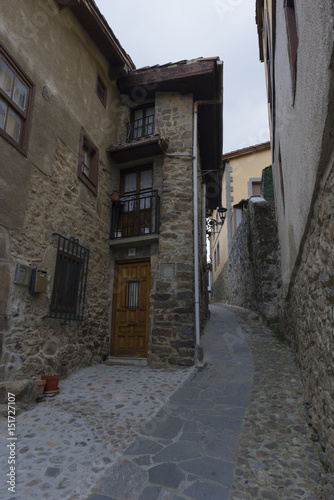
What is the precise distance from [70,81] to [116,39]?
202cm

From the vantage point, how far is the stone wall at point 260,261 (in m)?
7.86

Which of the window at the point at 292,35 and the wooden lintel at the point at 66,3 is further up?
the wooden lintel at the point at 66,3

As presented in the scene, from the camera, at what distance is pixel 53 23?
17.4ft

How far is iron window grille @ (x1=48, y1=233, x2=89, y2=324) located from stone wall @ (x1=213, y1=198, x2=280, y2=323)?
465 cm

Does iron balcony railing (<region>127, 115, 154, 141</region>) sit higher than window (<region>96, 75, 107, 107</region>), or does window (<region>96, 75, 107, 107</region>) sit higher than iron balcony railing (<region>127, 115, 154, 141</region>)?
window (<region>96, 75, 107, 107</region>)

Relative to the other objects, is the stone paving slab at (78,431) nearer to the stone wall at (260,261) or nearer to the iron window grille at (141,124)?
the stone wall at (260,261)

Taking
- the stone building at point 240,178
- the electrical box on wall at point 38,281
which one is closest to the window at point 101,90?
the electrical box on wall at point 38,281

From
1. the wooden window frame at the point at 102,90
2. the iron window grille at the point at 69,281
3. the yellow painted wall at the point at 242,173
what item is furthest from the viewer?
the yellow painted wall at the point at 242,173

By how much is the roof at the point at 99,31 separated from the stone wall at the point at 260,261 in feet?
16.7

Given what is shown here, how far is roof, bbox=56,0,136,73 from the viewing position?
5.82 m

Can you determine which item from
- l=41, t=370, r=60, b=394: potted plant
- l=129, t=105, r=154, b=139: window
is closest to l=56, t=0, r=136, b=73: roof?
l=129, t=105, r=154, b=139: window

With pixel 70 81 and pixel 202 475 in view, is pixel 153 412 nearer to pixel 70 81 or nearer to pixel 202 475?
pixel 202 475

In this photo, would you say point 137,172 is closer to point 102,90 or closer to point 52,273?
point 102,90

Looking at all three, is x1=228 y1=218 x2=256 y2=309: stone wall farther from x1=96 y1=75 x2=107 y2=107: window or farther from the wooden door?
x1=96 y1=75 x2=107 y2=107: window
